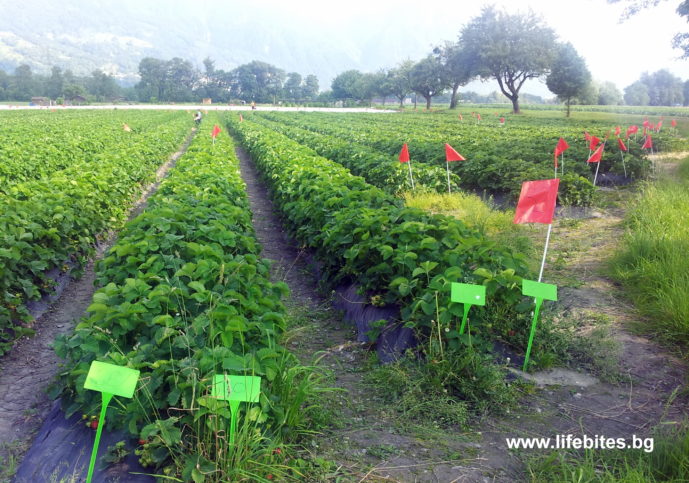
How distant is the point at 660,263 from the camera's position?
17.4 feet

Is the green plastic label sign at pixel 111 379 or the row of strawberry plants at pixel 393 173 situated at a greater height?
the row of strawberry plants at pixel 393 173

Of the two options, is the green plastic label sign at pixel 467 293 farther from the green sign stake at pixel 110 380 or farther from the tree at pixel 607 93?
the tree at pixel 607 93

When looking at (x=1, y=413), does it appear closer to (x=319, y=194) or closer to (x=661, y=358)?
(x=319, y=194)

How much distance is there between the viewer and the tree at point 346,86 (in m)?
107

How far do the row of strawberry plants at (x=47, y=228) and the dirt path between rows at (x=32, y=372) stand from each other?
187 millimetres

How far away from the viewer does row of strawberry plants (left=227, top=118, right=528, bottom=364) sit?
12.7 feet

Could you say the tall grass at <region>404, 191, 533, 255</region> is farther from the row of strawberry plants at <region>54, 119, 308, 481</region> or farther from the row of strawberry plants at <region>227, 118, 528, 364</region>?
the row of strawberry plants at <region>54, 119, 308, 481</region>

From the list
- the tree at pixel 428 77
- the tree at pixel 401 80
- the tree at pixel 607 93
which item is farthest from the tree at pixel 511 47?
the tree at pixel 401 80

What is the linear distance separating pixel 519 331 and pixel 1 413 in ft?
13.0

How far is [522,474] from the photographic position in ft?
9.04

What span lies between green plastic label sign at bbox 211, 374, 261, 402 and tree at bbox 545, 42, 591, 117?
48308 millimetres

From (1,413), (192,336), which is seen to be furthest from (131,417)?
(1,413)

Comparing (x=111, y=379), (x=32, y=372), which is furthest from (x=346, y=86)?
(x=111, y=379)

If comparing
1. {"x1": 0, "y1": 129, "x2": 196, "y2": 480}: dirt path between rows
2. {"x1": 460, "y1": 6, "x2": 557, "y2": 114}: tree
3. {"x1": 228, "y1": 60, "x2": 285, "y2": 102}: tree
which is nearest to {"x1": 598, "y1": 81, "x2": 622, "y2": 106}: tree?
{"x1": 460, "y1": 6, "x2": 557, "y2": 114}: tree
